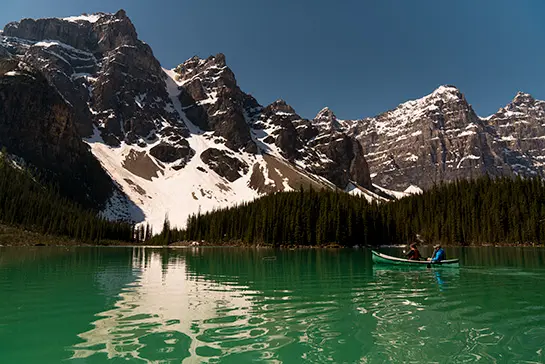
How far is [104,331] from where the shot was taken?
13.6 meters

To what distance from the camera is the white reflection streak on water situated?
11773mm

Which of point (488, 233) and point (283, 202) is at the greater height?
point (283, 202)

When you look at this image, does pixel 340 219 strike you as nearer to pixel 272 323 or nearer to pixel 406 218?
pixel 406 218

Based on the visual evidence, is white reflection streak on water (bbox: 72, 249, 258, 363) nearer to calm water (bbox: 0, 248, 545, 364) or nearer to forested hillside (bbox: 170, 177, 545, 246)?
calm water (bbox: 0, 248, 545, 364)

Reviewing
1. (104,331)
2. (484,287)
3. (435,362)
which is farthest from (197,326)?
(484,287)

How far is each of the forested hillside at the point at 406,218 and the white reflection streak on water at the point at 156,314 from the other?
88972mm

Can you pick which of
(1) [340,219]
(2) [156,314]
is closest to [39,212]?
(1) [340,219]

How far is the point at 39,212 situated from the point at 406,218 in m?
128

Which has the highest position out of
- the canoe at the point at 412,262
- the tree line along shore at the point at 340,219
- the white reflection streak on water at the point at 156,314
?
the tree line along shore at the point at 340,219

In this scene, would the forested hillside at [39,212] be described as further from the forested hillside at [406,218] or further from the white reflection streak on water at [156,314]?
the white reflection streak on water at [156,314]

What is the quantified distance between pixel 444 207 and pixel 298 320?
132 metres

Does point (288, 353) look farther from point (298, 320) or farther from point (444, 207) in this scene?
point (444, 207)

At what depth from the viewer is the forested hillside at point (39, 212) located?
125312 millimetres

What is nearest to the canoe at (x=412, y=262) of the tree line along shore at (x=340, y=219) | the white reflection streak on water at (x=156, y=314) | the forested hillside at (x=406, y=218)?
the white reflection streak on water at (x=156, y=314)
